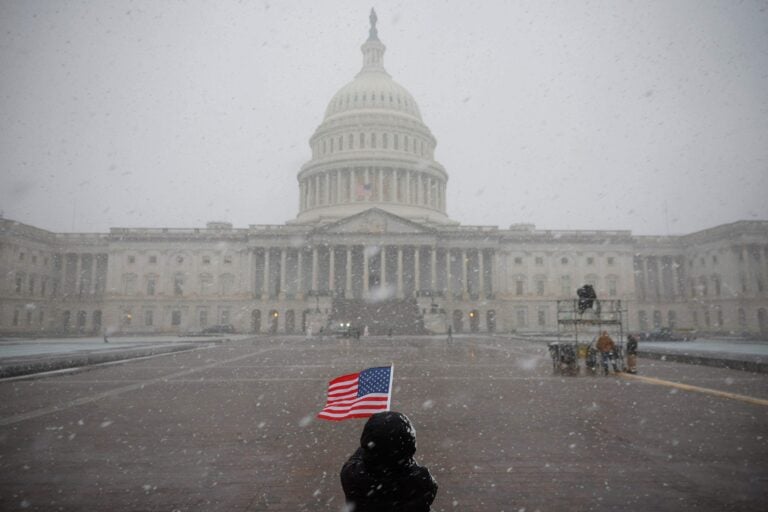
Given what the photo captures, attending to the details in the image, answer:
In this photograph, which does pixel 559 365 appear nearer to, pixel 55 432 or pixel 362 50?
pixel 55 432

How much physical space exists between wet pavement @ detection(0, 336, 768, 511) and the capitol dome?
69.7 m

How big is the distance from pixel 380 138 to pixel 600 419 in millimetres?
84334

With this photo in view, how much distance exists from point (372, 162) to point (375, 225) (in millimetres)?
18731

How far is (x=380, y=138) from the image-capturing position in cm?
9106

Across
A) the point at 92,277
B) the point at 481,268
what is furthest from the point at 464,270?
the point at 92,277

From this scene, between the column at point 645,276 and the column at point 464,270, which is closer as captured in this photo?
the column at point 464,270

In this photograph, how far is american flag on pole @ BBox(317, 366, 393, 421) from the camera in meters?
4.63

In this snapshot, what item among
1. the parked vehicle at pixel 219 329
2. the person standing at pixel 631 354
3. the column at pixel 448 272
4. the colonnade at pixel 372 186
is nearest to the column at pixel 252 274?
the parked vehicle at pixel 219 329

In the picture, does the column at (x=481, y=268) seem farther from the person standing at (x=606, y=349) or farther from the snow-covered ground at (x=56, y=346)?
the person standing at (x=606, y=349)

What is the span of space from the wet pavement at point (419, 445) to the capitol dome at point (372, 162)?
229 ft

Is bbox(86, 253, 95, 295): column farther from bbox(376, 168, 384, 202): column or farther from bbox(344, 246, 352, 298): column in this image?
bbox(376, 168, 384, 202): column

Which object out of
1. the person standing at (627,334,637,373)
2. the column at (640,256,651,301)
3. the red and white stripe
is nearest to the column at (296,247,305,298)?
the column at (640,256,651,301)

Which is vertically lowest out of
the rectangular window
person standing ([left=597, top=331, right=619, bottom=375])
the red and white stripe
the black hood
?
person standing ([left=597, top=331, right=619, bottom=375])

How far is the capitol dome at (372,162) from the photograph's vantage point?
86250 mm
